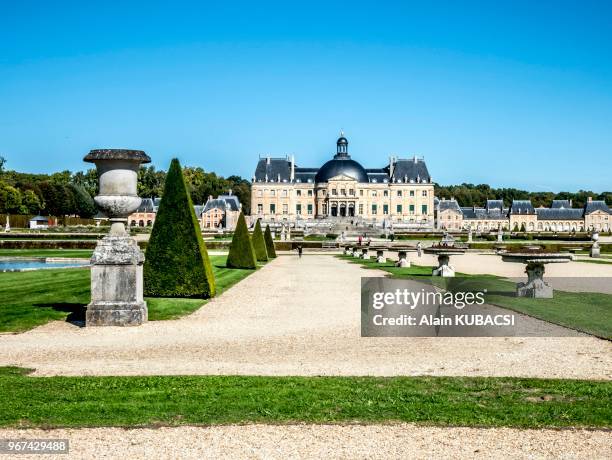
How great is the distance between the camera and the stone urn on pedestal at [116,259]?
30.2 feet

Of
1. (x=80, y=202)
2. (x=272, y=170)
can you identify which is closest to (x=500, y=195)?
(x=272, y=170)

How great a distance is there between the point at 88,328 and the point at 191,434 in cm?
530

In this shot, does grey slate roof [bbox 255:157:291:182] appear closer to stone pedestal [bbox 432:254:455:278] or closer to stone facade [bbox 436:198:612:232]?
stone facade [bbox 436:198:612:232]

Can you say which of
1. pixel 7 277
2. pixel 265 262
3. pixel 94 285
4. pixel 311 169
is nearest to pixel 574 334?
pixel 94 285

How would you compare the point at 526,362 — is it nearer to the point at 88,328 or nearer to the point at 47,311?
the point at 88,328

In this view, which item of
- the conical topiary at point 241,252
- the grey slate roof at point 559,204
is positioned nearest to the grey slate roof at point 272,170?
the grey slate roof at point 559,204

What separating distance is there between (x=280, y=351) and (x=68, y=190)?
235 feet

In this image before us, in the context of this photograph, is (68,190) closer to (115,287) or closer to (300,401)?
(115,287)

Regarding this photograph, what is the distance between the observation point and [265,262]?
26516mm

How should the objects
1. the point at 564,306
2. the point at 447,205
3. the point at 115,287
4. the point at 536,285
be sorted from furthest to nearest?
the point at 447,205 → the point at 536,285 → the point at 564,306 → the point at 115,287

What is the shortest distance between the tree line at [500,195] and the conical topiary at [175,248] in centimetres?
9971

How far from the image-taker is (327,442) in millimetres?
3932

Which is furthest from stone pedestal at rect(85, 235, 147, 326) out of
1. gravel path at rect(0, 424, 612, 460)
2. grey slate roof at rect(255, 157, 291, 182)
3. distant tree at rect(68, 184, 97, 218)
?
grey slate roof at rect(255, 157, 291, 182)

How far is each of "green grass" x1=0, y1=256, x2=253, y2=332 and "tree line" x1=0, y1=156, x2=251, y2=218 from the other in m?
49.6
